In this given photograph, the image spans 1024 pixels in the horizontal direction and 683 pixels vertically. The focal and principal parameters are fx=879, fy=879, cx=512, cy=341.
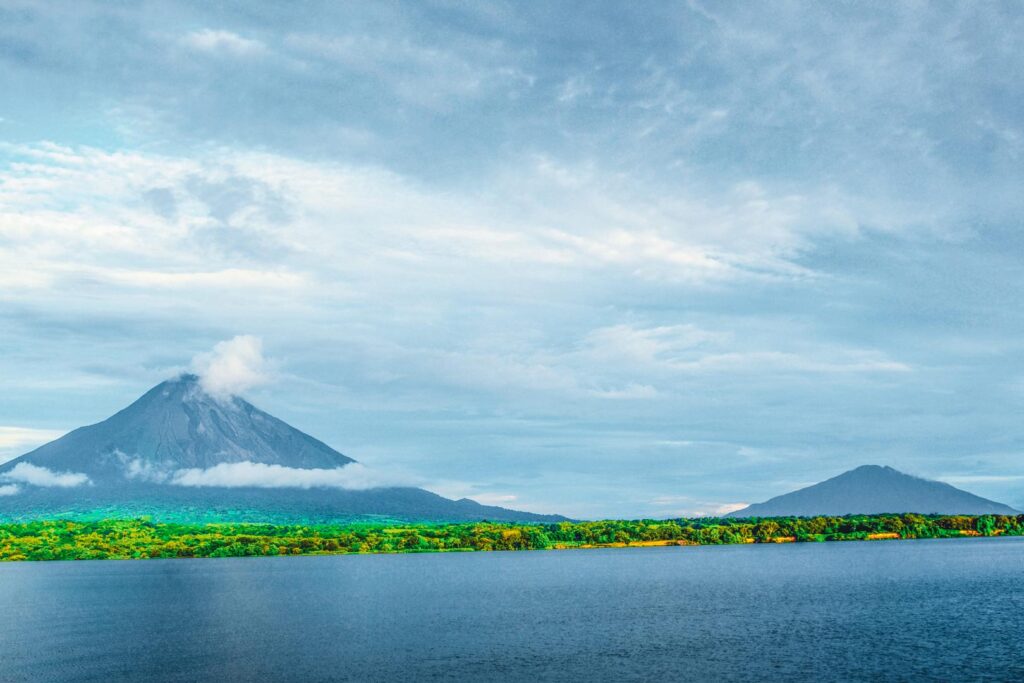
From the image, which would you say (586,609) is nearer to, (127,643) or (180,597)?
(127,643)

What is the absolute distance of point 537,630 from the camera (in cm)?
8781

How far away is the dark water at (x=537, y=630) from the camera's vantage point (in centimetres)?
6631

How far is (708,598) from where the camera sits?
11750cm

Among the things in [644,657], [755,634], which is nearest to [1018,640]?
[755,634]

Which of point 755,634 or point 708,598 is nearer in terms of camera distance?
point 755,634

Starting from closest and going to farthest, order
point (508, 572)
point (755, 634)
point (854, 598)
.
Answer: point (755, 634) < point (854, 598) < point (508, 572)

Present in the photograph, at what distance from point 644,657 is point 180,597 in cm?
9435

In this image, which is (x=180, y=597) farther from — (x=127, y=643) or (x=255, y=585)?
(x=127, y=643)

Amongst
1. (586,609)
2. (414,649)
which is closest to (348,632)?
(414,649)

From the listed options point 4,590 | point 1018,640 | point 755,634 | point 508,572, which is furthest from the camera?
point 508,572

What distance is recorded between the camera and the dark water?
218ft

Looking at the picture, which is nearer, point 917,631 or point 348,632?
point 917,631

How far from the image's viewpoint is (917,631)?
272 ft

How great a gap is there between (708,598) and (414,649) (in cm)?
5463
